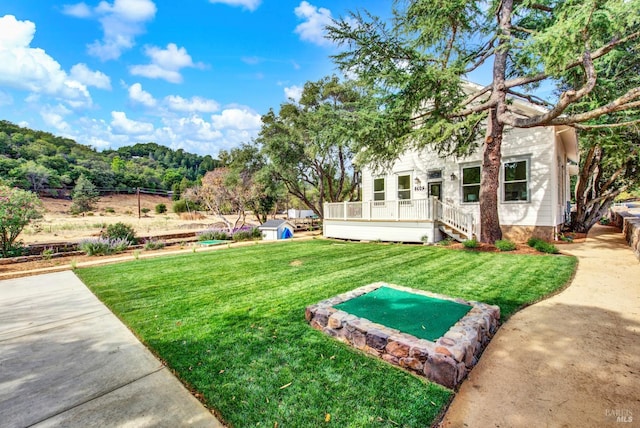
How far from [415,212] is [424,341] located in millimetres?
9001

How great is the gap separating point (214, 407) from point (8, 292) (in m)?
6.96

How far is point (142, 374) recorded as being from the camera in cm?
266

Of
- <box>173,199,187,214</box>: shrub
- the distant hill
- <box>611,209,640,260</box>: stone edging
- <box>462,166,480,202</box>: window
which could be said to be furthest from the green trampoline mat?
<box>173,199,187,214</box>: shrub

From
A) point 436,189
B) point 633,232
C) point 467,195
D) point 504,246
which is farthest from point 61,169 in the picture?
point 633,232

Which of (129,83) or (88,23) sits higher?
(129,83)

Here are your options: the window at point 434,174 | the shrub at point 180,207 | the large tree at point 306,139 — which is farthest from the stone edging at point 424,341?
the shrub at point 180,207

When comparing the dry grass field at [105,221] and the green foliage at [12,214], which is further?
the dry grass field at [105,221]

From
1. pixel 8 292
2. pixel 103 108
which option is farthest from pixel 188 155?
pixel 8 292

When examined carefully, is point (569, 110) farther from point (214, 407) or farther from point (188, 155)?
point (188, 155)

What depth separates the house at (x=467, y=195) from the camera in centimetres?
1003

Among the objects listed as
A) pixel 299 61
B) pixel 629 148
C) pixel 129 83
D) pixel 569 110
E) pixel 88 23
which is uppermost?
pixel 129 83

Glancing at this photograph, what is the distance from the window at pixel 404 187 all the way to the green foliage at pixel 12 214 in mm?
15924

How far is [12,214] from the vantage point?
10078 mm

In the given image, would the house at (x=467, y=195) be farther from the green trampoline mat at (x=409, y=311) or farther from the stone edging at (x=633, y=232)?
the green trampoline mat at (x=409, y=311)
